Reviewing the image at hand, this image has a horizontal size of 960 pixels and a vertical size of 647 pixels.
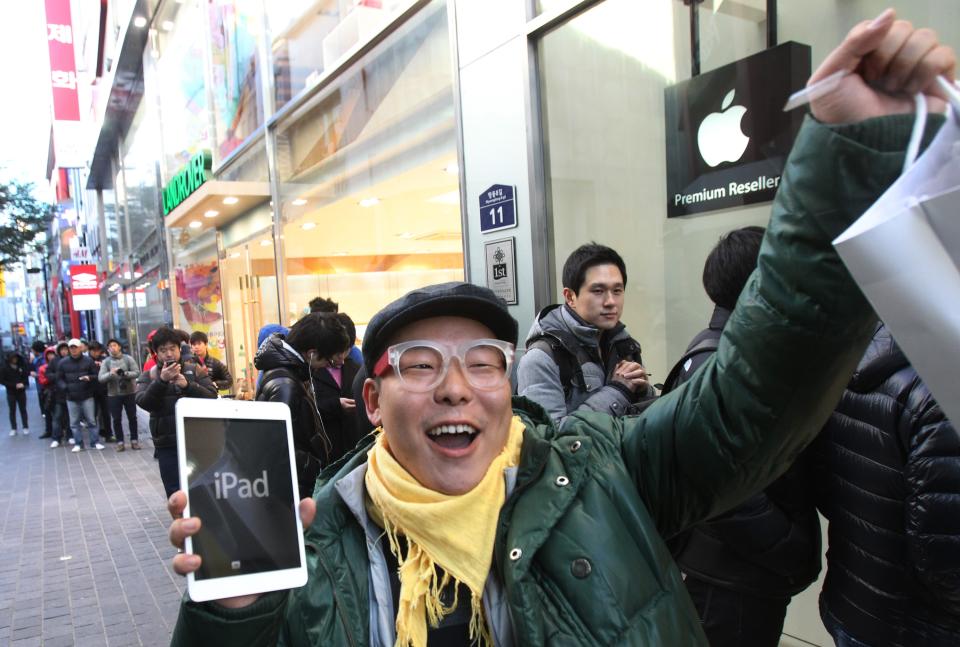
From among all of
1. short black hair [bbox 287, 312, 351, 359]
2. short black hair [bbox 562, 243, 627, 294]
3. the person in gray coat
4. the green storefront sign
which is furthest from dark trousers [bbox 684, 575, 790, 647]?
the green storefront sign

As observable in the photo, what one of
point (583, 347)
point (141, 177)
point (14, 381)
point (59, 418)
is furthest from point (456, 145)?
point (141, 177)

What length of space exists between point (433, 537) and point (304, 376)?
2964 mm

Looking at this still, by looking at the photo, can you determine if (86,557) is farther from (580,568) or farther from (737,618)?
(580,568)

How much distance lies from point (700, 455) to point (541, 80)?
170 inches

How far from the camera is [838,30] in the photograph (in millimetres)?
3361

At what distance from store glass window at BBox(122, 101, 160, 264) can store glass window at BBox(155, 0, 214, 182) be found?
127 centimetres

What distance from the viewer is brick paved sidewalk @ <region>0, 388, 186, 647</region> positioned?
4.50 metres

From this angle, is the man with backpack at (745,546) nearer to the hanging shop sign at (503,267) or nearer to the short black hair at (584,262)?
the short black hair at (584,262)

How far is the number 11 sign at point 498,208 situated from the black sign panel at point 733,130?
1336mm

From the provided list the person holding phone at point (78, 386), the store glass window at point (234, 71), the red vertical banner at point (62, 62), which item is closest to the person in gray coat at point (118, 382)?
the person holding phone at point (78, 386)

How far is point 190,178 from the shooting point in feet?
43.1

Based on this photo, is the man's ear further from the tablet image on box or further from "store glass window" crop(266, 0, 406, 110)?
"store glass window" crop(266, 0, 406, 110)

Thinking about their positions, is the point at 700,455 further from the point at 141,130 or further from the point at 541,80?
the point at 141,130

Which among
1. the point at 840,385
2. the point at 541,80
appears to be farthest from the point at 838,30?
the point at 840,385
